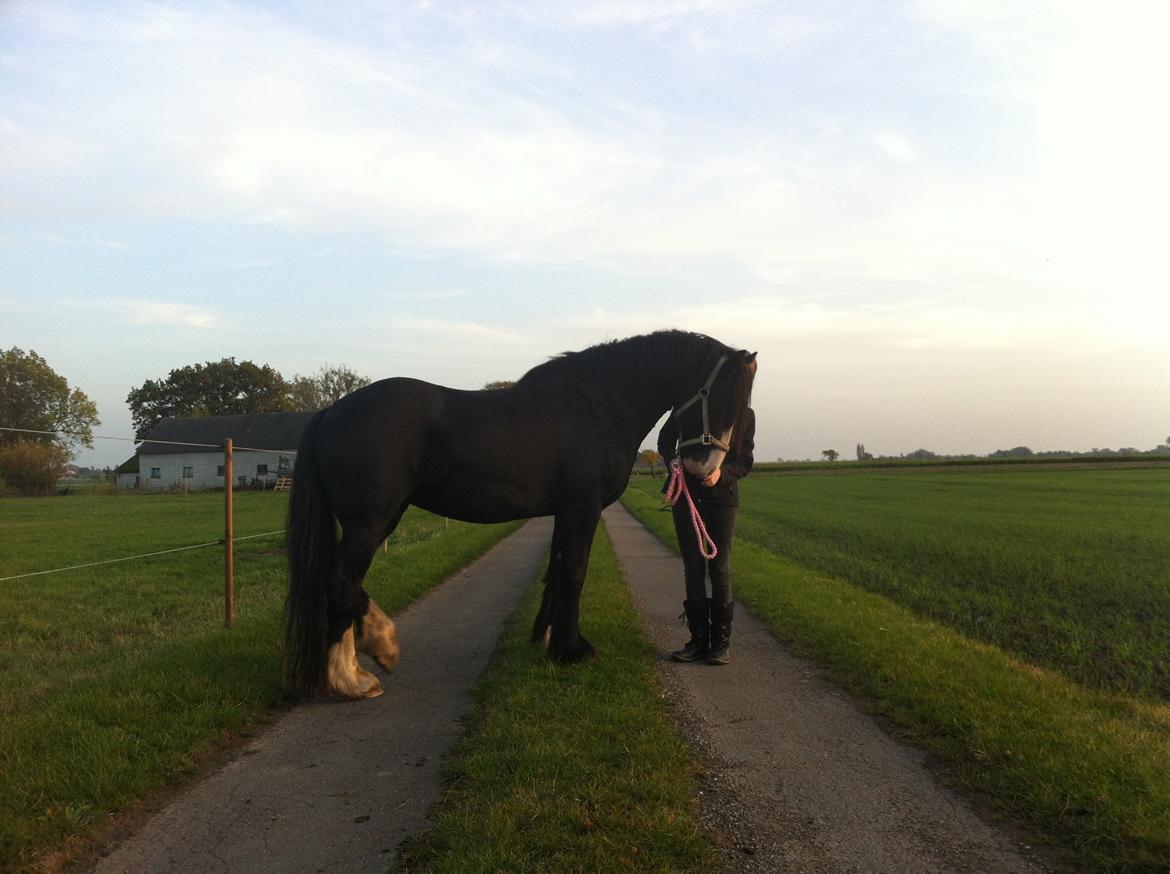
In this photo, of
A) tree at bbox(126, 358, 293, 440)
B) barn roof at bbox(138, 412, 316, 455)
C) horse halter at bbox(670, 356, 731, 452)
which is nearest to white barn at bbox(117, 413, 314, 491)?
barn roof at bbox(138, 412, 316, 455)

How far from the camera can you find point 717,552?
5844 millimetres

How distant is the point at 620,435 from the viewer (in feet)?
18.2

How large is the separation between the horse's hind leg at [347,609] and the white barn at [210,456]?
50842 millimetres

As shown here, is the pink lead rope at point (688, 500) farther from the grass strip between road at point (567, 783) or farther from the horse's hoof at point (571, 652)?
the horse's hoof at point (571, 652)

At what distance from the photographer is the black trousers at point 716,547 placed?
19.2 feet

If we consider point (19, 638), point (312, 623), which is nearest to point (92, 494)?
point (19, 638)

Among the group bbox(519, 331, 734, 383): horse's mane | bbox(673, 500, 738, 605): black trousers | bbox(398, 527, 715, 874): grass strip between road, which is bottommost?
bbox(398, 527, 715, 874): grass strip between road

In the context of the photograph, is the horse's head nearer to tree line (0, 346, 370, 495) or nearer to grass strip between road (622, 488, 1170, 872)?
grass strip between road (622, 488, 1170, 872)

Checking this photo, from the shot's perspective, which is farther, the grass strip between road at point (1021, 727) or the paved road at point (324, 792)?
the grass strip between road at point (1021, 727)

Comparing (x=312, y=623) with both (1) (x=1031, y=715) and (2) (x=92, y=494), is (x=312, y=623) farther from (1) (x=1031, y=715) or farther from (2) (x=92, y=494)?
(2) (x=92, y=494)

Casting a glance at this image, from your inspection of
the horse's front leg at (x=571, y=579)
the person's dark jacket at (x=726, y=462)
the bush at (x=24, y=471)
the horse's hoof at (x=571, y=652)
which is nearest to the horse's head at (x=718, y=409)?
the person's dark jacket at (x=726, y=462)

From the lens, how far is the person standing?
18.9ft

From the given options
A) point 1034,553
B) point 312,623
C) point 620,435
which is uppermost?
point 620,435

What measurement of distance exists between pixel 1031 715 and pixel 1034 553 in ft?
39.1
